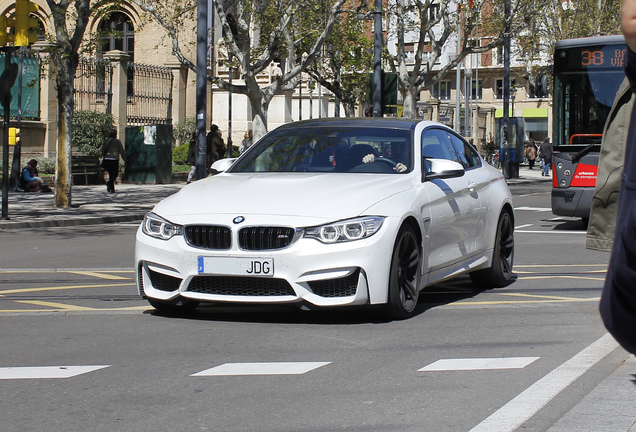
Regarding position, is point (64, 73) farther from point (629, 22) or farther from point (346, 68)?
point (346, 68)

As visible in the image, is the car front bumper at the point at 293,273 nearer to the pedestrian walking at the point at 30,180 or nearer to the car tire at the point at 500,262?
the car tire at the point at 500,262

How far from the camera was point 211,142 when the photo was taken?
31.1 metres

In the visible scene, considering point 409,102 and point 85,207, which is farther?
point 409,102

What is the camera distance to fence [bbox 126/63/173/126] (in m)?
35.2

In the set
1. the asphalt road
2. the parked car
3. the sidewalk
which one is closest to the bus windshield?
the asphalt road

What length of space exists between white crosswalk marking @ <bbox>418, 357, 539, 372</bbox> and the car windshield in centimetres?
239

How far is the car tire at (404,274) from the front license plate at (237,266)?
2.89 ft

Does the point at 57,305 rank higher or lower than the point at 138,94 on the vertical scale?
lower

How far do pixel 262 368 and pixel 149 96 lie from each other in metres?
31.6

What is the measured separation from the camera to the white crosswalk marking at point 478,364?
5.61 meters

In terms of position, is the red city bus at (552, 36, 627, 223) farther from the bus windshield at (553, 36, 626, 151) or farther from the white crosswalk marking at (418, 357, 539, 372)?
the white crosswalk marking at (418, 357, 539, 372)

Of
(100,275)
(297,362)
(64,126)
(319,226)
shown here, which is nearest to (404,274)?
(319,226)

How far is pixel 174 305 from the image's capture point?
7504 mm

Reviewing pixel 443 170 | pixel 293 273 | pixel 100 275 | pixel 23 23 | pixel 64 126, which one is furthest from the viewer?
pixel 64 126
